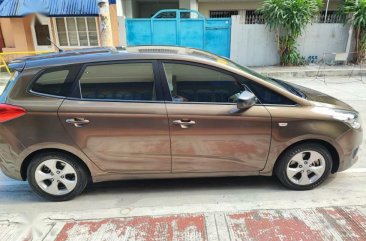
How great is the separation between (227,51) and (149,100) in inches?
366

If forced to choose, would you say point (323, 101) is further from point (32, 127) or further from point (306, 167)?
point (32, 127)

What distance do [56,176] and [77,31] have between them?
1078 cm

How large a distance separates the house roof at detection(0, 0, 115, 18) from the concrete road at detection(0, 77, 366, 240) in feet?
29.6

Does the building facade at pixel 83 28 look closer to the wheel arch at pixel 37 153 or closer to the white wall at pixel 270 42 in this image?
the white wall at pixel 270 42

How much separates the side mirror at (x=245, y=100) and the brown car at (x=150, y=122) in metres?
0.01

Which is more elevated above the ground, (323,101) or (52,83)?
(52,83)

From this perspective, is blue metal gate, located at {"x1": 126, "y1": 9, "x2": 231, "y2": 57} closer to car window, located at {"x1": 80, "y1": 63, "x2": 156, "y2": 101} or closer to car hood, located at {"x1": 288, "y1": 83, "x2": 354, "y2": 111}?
car hood, located at {"x1": 288, "y1": 83, "x2": 354, "y2": 111}

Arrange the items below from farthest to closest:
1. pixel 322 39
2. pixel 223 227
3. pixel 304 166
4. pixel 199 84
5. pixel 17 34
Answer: pixel 17 34 < pixel 322 39 < pixel 304 166 < pixel 199 84 < pixel 223 227

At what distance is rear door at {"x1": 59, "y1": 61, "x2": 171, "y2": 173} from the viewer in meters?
2.87

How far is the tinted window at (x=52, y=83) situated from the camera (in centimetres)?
293

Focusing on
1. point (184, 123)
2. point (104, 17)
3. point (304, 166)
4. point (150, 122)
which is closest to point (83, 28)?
point (104, 17)

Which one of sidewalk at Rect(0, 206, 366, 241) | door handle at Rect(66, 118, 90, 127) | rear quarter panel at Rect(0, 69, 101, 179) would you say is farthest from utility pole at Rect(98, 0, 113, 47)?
sidewalk at Rect(0, 206, 366, 241)

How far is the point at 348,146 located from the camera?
3.12 m

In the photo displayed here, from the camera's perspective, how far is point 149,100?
9.62ft
